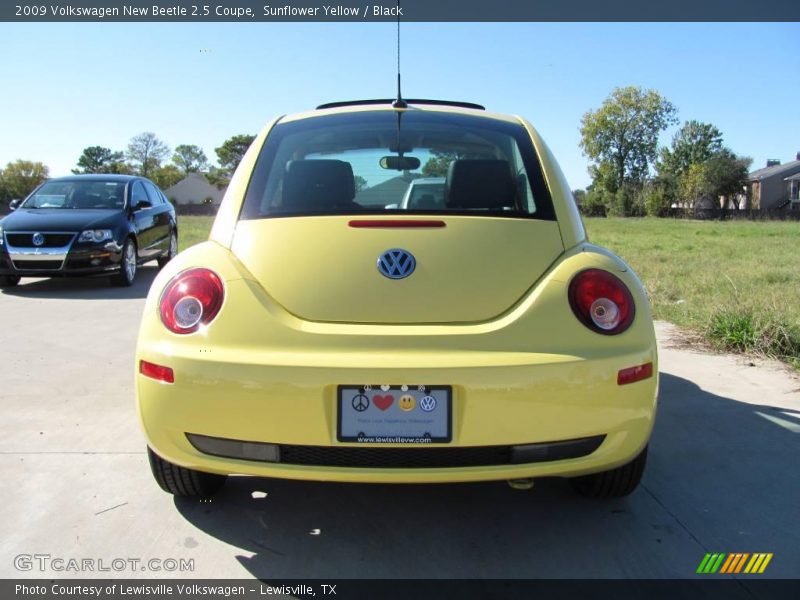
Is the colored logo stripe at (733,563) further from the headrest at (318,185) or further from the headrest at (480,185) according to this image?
the headrest at (318,185)

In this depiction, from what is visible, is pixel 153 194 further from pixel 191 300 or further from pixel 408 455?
pixel 408 455

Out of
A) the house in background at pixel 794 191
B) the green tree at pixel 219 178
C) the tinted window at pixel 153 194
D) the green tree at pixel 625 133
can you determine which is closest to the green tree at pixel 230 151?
the green tree at pixel 219 178

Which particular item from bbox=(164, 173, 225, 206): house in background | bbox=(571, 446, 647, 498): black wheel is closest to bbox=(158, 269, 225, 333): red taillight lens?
bbox=(571, 446, 647, 498): black wheel

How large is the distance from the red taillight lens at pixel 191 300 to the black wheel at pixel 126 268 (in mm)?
6969

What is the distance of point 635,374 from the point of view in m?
2.17

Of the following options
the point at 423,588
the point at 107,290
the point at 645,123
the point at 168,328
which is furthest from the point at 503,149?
the point at 645,123

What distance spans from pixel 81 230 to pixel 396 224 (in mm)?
7237

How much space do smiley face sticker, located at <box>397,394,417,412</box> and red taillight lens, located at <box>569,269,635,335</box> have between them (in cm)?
62

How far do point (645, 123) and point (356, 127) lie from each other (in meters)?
79.4

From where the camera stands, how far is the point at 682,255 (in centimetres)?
1402

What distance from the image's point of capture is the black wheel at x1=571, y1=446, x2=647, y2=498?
2523mm

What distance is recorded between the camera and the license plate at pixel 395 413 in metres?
2.05

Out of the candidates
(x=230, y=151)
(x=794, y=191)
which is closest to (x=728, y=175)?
(x=794, y=191)

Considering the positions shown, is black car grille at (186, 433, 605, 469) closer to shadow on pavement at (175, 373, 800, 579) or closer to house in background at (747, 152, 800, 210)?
shadow on pavement at (175, 373, 800, 579)
